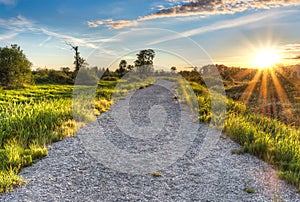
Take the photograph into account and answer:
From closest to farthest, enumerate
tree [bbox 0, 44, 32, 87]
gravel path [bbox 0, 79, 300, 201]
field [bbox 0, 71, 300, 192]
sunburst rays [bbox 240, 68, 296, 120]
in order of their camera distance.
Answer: gravel path [bbox 0, 79, 300, 201] → field [bbox 0, 71, 300, 192] → sunburst rays [bbox 240, 68, 296, 120] → tree [bbox 0, 44, 32, 87]

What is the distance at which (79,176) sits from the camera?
231 inches

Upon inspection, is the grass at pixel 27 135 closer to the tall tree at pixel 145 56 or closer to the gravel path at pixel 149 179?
the gravel path at pixel 149 179

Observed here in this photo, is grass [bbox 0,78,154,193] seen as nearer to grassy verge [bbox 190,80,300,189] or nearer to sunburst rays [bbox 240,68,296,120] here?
grassy verge [bbox 190,80,300,189]

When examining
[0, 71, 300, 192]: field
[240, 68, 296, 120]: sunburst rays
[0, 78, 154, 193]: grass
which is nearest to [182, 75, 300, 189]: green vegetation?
[0, 71, 300, 192]: field

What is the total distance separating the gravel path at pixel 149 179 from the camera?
17.3 ft

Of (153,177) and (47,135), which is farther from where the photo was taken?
(47,135)

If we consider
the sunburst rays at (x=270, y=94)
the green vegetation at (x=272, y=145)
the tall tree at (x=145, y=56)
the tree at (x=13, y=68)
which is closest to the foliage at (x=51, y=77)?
the tree at (x=13, y=68)

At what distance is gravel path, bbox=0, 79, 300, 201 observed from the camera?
17.3ft

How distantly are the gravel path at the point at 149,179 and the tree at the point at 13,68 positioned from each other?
20.8 metres

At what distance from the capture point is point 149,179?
6.00 m

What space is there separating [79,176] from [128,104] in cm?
884

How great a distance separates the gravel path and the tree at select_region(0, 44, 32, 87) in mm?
20786

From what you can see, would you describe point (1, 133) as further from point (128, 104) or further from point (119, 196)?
point (128, 104)

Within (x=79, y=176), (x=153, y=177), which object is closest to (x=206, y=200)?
(x=153, y=177)
